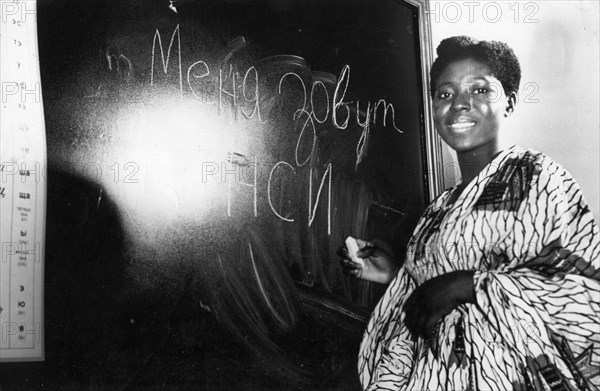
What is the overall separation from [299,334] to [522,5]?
128cm

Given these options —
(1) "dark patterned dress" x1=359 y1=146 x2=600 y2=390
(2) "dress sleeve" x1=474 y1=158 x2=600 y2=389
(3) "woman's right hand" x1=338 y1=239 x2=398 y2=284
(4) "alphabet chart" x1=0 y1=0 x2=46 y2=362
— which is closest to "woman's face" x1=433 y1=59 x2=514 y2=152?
(1) "dark patterned dress" x1=359 y1=146 x2=600 y2=390

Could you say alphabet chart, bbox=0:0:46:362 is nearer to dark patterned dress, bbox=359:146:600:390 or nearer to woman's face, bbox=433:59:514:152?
dark patterned dress, bbox=359:146:600:390

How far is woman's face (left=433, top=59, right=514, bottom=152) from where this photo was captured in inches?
86.8

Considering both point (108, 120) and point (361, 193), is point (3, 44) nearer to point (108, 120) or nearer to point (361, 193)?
point (108, 120)

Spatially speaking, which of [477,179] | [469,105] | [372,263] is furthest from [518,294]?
[469,105]

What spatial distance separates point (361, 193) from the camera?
2.28m

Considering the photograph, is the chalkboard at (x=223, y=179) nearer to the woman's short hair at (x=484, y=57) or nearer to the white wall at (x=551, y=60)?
the woman's short hair at (x=484, y=57)

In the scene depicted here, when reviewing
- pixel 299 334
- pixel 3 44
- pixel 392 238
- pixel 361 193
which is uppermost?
pixel 3 44

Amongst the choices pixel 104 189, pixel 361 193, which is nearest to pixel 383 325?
pixel 361 193

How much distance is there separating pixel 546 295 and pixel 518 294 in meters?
0.08

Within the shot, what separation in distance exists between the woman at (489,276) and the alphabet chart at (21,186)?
3.34ft

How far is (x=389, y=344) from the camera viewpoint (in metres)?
2.17

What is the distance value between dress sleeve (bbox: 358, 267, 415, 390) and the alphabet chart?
3.27ft

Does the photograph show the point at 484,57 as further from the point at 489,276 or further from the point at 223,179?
the point at 223,179
